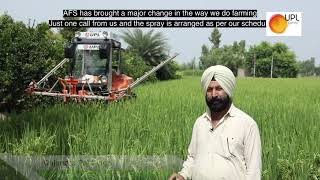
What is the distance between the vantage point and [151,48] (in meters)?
35.1

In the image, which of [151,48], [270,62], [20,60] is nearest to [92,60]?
[20,60]

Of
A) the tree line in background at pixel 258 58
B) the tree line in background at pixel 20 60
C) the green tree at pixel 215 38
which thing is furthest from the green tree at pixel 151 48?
the green tree at pixel 215 38

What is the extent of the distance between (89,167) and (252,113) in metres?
4.26

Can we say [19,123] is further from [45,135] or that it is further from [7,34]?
[7,34]

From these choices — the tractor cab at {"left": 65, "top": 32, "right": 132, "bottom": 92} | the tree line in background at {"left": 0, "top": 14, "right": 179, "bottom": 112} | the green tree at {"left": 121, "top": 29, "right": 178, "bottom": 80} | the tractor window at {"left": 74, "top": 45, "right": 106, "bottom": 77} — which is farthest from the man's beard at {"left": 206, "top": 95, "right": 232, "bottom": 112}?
the green tree at {"left": 121, "top": 29, "right": 178, "bottom": 80}

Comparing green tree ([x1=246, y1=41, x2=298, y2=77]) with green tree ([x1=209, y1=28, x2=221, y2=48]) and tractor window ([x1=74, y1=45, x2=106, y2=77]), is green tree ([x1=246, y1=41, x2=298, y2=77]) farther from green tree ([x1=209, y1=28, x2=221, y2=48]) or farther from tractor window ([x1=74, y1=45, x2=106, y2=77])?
tractor window ([x1=74, y1=45, x2=106, y2=77])

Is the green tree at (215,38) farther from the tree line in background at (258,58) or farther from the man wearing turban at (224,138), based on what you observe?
the man wearing turban at (224,138)

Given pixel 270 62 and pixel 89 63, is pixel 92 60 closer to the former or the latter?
pixel 89 63

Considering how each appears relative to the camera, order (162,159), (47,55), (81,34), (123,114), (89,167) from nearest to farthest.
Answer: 1. (89,167)
2. (162,159)
3. (123,114)
4. (81,34)
5. (47,55)

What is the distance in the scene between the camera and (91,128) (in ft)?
18.8

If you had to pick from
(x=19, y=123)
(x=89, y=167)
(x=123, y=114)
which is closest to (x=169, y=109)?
(x=123, y=114)

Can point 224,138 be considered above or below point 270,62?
below

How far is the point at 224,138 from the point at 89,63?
8.85m

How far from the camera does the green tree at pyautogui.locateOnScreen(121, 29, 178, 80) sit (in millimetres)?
34844
